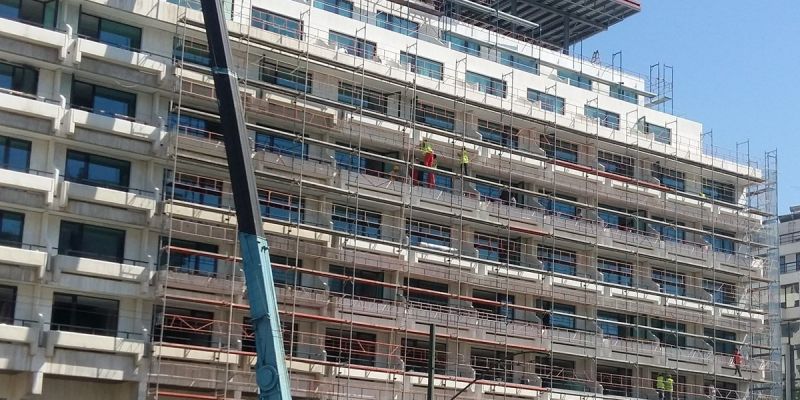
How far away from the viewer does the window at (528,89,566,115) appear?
68.8 meters

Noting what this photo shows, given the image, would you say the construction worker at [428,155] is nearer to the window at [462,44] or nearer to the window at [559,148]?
the window at [559,148]

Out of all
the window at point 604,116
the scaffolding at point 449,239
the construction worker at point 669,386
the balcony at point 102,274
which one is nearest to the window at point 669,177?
the scaffolding at point 449,239

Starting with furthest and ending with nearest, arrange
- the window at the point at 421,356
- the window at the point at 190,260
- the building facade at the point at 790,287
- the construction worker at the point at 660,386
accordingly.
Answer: the building facade at the point at 790,287 → the construction worker at the point at 660,386 → the window at the point at 421,356 → the window at the point at 190,260

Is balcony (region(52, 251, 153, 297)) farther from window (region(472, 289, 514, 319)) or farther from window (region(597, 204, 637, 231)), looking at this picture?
window (region(597, 204, 637, 231))

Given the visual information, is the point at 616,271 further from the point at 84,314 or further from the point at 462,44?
the point at 84,314

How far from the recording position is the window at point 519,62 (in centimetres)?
7275

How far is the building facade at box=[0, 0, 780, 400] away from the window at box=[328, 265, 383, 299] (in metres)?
0.13

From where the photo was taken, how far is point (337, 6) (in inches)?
2557

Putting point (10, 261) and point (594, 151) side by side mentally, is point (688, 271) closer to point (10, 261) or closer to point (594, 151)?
point (594, 151)

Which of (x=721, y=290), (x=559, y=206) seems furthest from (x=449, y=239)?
(x=721, y=290)

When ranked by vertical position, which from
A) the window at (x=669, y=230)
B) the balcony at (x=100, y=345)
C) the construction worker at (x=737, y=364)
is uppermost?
the window at (x=669, y=230)

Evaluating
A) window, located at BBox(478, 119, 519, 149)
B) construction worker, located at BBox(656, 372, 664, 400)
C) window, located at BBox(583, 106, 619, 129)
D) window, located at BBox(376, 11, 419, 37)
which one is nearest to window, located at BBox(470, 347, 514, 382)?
construction worker, located at BBox(656, 372, 664, 400)

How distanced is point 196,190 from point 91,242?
5.32m

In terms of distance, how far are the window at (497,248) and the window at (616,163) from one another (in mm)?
8934
